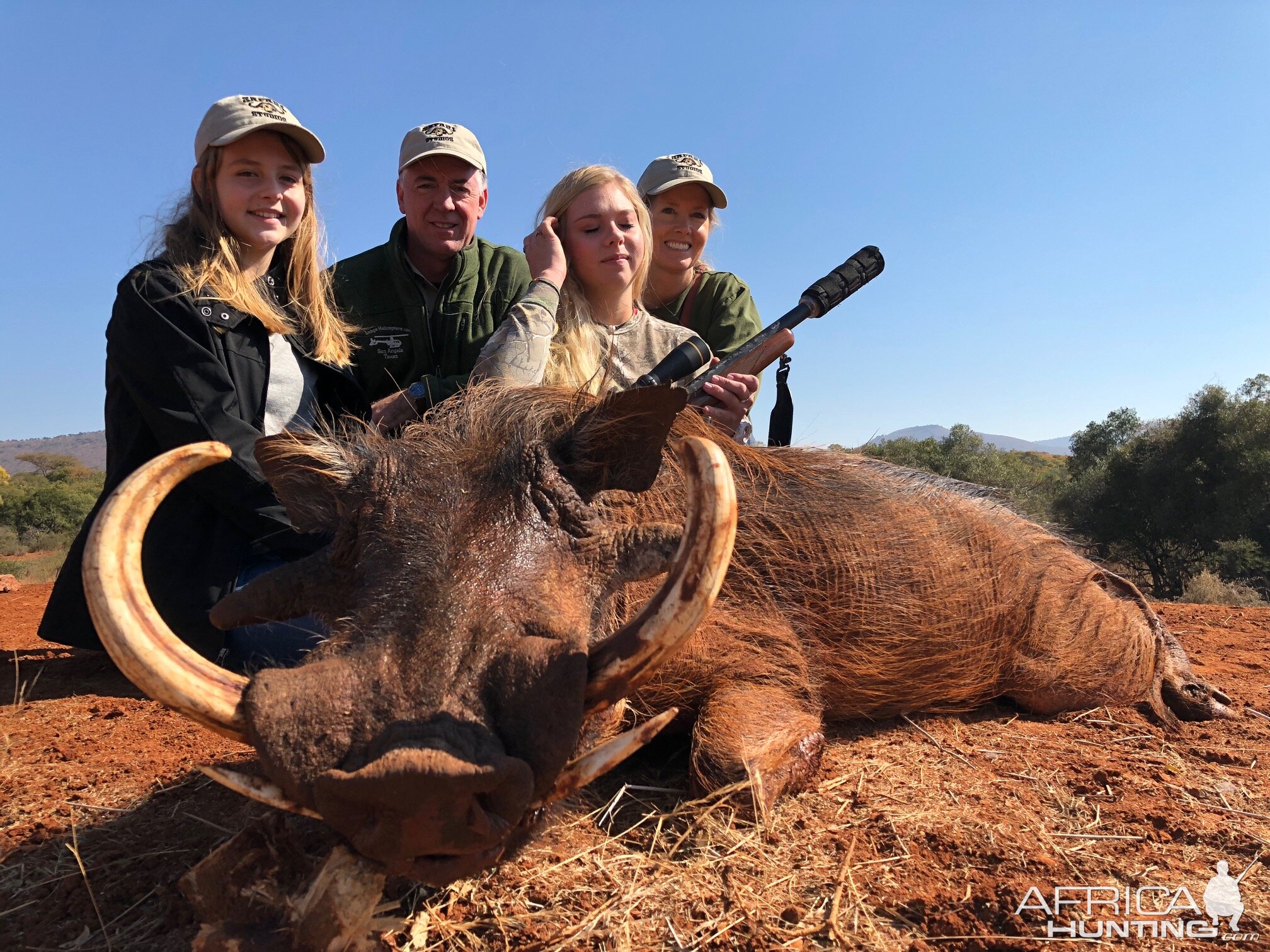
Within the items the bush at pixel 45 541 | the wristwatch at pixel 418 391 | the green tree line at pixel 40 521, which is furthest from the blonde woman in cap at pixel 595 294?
the bush at pixel 45 541

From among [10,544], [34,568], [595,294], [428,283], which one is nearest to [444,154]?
[428,283]

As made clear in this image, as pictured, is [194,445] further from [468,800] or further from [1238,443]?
[1238,443]

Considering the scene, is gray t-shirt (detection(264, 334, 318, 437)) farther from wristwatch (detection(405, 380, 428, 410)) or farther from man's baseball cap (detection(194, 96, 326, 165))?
man's baseball cap (detection(194, 96, 326, 165))

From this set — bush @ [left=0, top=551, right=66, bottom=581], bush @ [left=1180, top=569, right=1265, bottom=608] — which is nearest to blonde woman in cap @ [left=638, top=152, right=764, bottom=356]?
bush @ [left=1180, top=569, right=1265, bottom=608]

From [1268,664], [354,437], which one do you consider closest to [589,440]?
[354,437]

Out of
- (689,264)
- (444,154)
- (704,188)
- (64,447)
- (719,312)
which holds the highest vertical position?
(704,188)

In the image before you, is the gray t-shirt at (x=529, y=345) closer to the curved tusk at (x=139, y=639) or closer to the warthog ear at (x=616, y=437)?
the warthog ear at (x=616, y=437)

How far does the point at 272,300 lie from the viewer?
3559mm

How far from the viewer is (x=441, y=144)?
3982 mm

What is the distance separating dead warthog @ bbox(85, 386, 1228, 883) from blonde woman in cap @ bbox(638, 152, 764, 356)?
72.3 inches

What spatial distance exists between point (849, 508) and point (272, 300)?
265 cm

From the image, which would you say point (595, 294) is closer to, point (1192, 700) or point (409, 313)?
point (409, 313)

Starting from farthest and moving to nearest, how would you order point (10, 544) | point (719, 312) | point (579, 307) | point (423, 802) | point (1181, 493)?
point (10, 544), point (1181, 493), point (719, 312), point (579, 307), point (423, 802)

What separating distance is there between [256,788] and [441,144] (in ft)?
11.1
